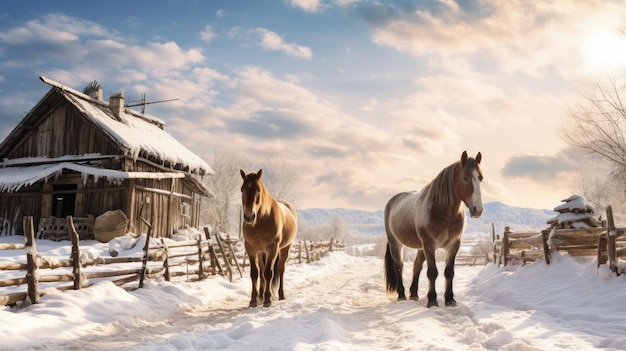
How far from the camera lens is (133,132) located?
20562 millimetres

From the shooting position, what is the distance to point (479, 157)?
775cm

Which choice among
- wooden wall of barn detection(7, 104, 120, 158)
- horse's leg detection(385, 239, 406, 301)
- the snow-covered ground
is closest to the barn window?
Answer: wooden wall of barn detection(7, 104, 120, 158)

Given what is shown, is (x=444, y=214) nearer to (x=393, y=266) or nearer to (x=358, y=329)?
(x=393, y=266)

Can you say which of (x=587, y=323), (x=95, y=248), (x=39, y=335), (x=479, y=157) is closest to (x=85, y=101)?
(x=95, y=248)

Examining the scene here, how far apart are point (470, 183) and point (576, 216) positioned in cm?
524

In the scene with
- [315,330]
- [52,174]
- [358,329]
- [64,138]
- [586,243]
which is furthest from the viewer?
[64,138]

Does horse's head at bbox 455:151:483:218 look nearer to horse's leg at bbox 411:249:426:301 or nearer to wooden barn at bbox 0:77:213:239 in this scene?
horse's leg at bbox 411:249:426:301

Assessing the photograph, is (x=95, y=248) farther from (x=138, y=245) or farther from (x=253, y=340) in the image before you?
(x=253, y=340)

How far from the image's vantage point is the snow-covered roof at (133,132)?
728 inches

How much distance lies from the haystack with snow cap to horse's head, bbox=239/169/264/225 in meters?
7.93

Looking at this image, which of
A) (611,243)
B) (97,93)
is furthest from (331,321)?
(97,93)

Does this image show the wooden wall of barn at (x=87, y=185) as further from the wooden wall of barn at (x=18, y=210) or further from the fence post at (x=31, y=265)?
the fence post at (x=31, y=265)

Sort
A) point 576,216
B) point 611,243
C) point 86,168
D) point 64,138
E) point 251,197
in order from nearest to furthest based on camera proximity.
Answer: point 251,197 < point 611,243 < point 576,216 < point 86,168 < point 64,138

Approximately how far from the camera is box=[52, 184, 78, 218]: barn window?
19486 mm
